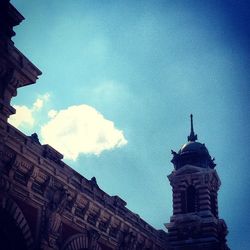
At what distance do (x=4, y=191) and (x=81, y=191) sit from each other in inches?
227

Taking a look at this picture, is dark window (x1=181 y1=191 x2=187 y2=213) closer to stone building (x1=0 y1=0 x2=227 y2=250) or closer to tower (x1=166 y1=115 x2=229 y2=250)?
tower (x1=166 y1=115 x2=229 y2=250)

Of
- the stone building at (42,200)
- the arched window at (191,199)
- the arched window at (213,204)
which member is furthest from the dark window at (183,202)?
the stone building at (42,200)

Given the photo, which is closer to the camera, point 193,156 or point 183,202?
point 183,202

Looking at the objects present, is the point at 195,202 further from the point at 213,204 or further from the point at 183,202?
the point at 213,204

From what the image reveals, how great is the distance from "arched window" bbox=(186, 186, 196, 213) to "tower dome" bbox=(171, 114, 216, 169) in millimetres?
2300

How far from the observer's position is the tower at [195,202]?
36.0 metres

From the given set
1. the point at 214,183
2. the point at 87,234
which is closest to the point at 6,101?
the point at 87,234

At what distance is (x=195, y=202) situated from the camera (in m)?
38.6

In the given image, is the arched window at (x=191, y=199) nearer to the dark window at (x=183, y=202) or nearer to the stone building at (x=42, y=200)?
the dark window at (x=183, y=202)

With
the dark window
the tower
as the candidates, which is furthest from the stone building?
the dark window

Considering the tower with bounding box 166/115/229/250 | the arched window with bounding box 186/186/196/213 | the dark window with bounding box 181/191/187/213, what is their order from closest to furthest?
the tower with bounding box 166/115/229/250
the dark window with bounding box 181/191/187/213
the arched window with bounding box 186/186/196/213

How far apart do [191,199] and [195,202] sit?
26.3 inches

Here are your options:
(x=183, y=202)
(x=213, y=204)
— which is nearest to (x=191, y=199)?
(x=183, y=202)

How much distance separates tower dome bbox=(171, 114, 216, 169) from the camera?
40188mm
